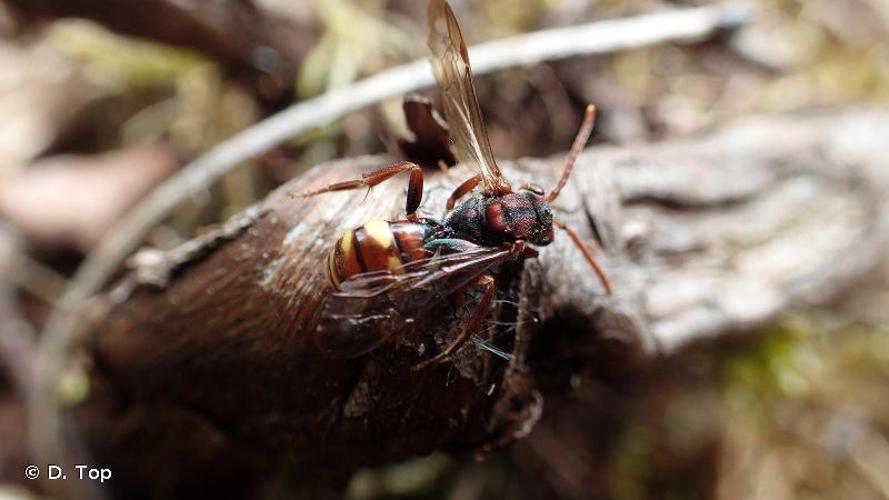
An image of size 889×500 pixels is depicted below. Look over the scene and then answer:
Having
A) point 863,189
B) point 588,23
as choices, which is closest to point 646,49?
point 588,23

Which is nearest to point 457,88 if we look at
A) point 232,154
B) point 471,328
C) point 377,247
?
point 377,247

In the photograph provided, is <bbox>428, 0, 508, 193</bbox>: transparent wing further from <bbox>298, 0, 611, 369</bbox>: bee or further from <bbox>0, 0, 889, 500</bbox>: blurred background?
<bbox>0, 0, 889, 500</bbox>: blurred background

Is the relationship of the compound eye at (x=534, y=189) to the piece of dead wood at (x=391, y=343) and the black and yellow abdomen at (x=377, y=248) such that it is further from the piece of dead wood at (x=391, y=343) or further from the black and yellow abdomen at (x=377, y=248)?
the black and yellow abdomen at (x=377, y=248)

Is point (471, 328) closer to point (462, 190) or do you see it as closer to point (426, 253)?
point (426, 253)

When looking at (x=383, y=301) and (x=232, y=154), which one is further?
(x=232, y=154)

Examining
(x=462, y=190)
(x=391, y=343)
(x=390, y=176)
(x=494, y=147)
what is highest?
(x=390, y=176)

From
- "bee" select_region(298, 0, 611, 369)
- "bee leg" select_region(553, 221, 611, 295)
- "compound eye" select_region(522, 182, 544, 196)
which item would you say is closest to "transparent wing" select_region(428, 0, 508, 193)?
"bee" select_region(298, 0, 611, 369)
